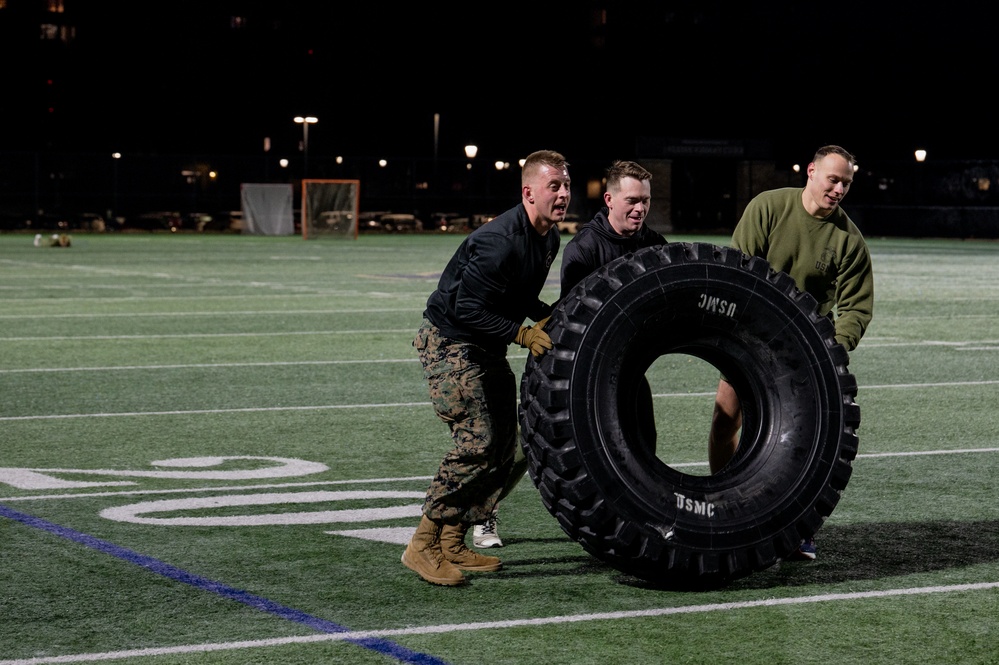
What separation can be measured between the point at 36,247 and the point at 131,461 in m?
34.8

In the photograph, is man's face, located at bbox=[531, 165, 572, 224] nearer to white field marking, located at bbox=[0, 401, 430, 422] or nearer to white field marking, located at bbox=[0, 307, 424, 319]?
white field marking, located at bbox=[0, 401, 430, 422]

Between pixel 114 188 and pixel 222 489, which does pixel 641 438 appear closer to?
pixel 222 489

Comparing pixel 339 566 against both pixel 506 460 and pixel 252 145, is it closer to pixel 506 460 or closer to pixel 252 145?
pixel 506 460

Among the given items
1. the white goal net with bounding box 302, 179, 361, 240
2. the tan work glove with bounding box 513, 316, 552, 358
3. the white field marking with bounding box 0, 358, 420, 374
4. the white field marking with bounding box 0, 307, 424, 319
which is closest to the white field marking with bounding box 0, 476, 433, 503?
the tan work glove with bounding box 513, 316, 552, 358

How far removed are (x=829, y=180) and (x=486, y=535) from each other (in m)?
2.14

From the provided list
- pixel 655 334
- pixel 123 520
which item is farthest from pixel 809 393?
pixel 123 520

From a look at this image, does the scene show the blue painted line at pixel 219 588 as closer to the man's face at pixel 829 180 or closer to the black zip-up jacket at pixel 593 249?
the black zip-up jacket at pixel 593 249

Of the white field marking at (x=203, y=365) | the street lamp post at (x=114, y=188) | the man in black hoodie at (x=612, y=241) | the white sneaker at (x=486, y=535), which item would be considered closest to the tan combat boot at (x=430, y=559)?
the man in black hoodie at (x=612, y=241)

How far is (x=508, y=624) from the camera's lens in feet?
19.7

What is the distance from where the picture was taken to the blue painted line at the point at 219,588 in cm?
561

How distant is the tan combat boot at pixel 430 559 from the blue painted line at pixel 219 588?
0.65 m

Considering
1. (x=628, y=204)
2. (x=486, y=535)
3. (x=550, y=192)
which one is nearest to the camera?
(x=550, y=192)

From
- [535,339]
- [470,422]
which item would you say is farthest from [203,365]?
[535,339]

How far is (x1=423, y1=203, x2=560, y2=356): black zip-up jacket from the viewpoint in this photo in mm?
6625
